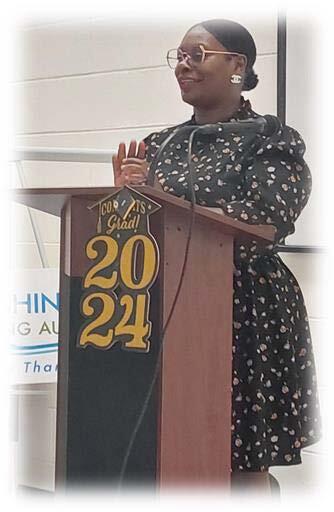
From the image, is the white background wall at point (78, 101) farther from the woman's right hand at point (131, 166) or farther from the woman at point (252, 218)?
the woman's right hand at point (131, 166)

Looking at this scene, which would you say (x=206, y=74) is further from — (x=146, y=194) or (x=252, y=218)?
(x=146, y=194)

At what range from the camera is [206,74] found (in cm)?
185

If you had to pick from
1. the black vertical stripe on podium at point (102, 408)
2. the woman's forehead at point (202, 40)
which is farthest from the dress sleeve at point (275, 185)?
the black vertical stripe on podium at point (102, 408)

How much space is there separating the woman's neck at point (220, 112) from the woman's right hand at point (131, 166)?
0.25 m

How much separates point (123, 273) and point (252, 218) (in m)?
0.36

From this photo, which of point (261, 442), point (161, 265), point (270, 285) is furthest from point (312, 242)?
point (161, 265)

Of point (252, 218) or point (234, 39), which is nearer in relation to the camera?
point (252, 218)

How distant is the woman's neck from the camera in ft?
6.20

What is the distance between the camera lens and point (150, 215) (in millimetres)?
1489

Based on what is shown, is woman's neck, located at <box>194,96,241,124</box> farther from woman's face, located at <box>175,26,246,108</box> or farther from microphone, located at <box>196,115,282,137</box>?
microphone, located at <box>196,115,282,137</box>

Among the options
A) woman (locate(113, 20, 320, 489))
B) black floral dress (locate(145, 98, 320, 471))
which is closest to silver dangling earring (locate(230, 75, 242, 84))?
woman (locate(113, 20, 320, 489))

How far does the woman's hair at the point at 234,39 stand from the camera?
187 centimetres

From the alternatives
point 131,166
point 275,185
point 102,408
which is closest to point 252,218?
point 275,185

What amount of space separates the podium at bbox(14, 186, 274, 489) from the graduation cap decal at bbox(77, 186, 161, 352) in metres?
0.02
